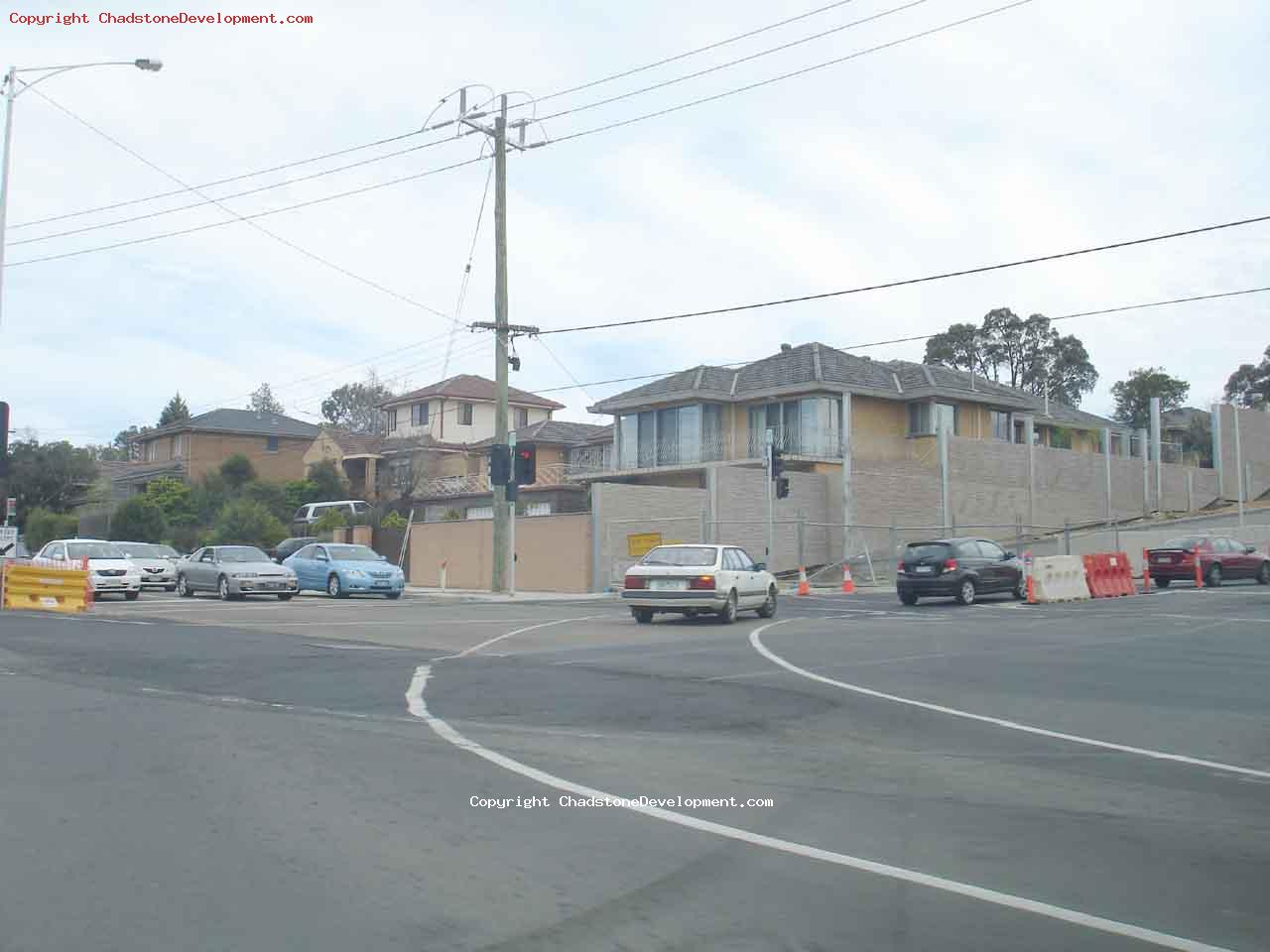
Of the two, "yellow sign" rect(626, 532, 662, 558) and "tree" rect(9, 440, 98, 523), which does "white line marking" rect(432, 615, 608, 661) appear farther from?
"tree" rect(9, 440, 98, 523)

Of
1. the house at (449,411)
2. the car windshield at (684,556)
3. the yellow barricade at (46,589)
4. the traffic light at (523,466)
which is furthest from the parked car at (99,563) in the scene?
the house at (449,411)

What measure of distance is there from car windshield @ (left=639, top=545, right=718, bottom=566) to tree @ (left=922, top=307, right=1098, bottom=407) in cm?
5755

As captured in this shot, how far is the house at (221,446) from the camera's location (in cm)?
6538

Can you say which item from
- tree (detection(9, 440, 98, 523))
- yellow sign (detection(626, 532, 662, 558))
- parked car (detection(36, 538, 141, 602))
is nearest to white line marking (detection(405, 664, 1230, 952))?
parked car (detection(36, 538, 141, 602))

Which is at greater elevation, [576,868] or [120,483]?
A: [120,483]

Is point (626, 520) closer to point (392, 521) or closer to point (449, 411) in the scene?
point (392, 521)

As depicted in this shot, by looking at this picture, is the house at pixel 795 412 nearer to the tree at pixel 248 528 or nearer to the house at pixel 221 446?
the tree at pixel 248 528

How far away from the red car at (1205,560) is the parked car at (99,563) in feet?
88.6

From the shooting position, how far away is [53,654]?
1572cm

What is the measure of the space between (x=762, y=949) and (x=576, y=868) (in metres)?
1.35

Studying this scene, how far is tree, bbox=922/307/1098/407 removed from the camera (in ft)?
253

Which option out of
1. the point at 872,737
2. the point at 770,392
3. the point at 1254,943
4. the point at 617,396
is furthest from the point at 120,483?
the point at 1254,943

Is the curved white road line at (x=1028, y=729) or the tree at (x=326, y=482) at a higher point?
the tree at (x=326, y=482)

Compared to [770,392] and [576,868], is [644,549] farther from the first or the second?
[576,868]
